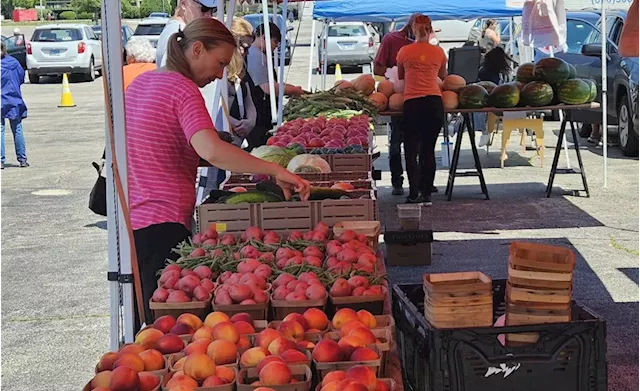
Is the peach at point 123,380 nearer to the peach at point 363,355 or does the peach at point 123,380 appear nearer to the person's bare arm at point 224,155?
the peach at point 363,355

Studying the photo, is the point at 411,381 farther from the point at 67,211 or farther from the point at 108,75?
the point at 67,211

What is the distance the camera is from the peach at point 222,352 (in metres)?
2.87

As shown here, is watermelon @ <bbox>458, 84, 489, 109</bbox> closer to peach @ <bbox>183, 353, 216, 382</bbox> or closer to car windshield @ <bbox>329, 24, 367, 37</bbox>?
peach @ <bbox>183, 353, 216, 382</bbox>

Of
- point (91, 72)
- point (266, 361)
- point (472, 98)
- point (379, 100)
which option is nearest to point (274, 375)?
point (266, 361)

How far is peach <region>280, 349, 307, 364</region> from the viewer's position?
2.80 meters

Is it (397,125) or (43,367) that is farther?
(397,125)

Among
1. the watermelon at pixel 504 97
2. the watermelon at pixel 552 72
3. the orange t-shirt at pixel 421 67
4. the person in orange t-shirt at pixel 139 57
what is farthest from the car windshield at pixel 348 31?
the person in orange t-shirt at pixel 139 57

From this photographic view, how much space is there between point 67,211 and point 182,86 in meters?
7.12

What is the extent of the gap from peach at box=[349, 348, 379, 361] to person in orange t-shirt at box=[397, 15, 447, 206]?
272 inches

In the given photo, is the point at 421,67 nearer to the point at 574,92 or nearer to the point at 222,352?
the point at 574,92

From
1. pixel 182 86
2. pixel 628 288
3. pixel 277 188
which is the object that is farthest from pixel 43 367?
pixel 628 288

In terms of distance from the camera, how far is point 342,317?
321 centimetres

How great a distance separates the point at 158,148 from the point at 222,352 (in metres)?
1.45

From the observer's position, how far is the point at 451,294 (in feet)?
11.6
